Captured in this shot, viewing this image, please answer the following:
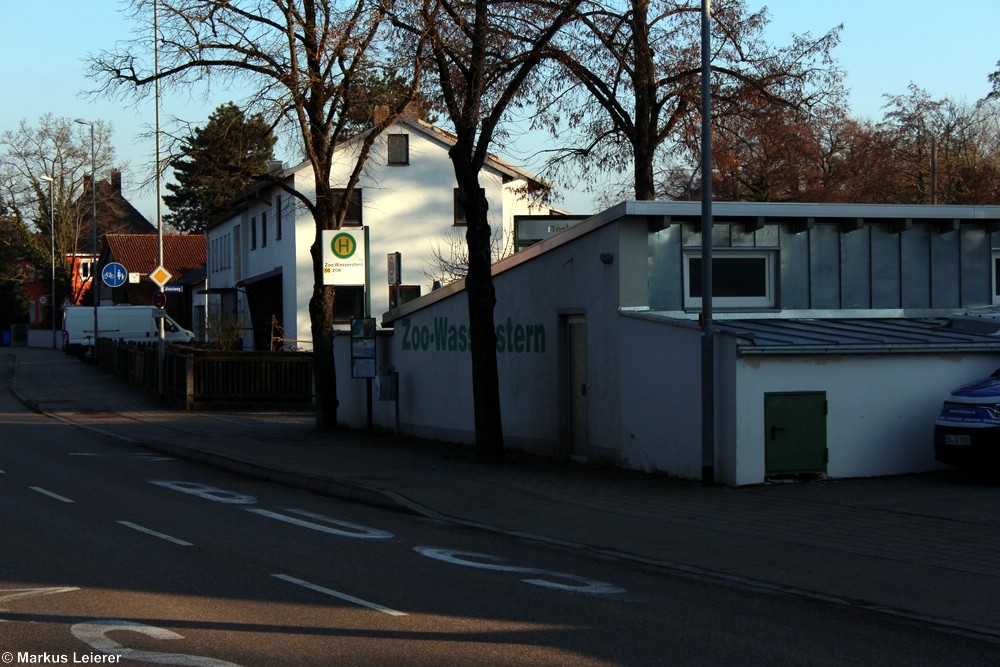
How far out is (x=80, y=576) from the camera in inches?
352

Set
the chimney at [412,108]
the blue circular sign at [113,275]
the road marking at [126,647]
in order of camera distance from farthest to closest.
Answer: the blue circular sign at [113,275] < the chimney at [412,108] < the road marking at [126,647]

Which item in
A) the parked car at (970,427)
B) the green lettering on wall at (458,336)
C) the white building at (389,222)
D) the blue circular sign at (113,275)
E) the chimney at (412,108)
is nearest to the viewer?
the parked car at (970,427)

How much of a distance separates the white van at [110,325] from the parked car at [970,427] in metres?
44.2

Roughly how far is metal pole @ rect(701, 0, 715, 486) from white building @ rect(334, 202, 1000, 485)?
0.19 metres

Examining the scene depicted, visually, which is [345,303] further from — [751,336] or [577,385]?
[751,336]

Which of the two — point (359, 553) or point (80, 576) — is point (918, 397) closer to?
point (359, 553)

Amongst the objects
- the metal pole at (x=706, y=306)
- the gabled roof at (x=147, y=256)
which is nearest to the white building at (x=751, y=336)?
the metal pole at (x=706, y=306)

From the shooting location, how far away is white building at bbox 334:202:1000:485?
46.1ft

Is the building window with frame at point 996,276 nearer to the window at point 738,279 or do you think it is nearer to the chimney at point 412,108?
the window at point 738,279

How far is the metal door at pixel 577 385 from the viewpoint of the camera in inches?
674

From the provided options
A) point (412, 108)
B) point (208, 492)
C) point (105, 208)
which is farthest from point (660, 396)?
point (105, 208)

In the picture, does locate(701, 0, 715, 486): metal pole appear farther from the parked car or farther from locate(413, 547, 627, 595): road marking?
locate(413, 547, 627, 595): road marking

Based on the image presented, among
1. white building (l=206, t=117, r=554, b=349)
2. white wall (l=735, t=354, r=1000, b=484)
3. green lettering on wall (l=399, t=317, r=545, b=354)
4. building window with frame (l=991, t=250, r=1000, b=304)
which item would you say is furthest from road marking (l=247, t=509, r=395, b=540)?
white building (l=206, t=117, r=554, b=349)

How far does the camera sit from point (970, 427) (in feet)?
43.4
